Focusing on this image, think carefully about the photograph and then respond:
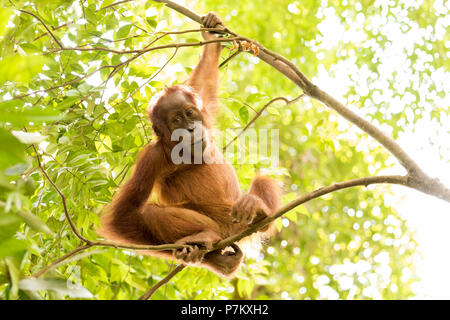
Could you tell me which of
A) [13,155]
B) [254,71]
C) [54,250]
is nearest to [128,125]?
[54,250]

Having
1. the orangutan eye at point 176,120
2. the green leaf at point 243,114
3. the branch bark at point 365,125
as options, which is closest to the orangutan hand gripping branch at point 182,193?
the orangutan eye at point 176,120

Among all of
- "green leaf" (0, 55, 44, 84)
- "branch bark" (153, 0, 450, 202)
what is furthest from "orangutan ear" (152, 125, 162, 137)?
"green leaf" (0, 55, 44, 84)

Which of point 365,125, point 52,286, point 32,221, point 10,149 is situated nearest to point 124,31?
point 365,125

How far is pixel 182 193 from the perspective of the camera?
3203 mm

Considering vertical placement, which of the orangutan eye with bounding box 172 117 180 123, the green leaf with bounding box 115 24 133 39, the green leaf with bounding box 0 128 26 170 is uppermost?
the green leaf with bounding box 115 24 133 39

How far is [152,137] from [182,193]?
42 cm

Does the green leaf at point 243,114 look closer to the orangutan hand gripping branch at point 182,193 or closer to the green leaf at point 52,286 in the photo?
the orangutan hand gripping branch at point 182,193

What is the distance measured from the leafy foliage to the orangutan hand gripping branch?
0.16 meters

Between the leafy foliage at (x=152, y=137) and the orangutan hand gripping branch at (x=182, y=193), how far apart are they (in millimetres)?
158

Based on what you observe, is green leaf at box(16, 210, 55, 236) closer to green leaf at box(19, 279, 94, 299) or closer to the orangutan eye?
green leaf at box(19, 279, 94, 299)

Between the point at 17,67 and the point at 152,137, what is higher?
the point at 152,137

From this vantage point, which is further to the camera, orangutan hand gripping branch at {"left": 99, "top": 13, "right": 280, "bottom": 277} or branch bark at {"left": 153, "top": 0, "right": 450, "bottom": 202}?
orangutan hand gripping branch at {"left": 99, "top": 13, "right": 280, "bottom": 277}

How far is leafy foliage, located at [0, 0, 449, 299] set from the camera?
1424 mm

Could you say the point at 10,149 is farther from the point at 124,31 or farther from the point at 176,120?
the point at 176,120
